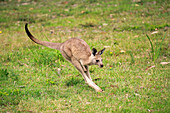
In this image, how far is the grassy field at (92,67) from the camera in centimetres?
511

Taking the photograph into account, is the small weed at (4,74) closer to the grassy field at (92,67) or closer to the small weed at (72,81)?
the grassy field at (92,67)

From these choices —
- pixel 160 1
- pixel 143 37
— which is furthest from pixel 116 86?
pixel 160 1

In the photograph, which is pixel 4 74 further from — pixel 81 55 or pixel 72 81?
pixel 81 55

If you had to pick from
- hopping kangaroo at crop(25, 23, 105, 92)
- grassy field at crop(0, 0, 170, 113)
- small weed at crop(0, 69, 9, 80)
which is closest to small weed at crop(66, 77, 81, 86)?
grassy field at crop(0, 0, 170, 113)

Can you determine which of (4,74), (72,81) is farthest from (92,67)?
(4,74)

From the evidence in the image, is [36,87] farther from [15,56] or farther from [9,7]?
[9,7]

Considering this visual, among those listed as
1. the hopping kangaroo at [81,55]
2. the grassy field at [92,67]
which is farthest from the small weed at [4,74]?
the hopping kangaroo at [81,55]

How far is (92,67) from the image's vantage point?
7133 mm

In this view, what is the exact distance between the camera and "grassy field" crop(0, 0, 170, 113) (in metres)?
5.11

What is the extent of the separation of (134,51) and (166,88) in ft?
7.81

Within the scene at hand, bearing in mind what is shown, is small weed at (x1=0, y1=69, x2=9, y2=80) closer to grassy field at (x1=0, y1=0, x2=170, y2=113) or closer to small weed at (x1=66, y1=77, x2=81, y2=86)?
grassy field at (x1=0, y1=0, x2=170, y2=113)

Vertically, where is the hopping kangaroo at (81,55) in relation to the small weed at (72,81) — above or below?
above

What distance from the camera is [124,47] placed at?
8016 mm

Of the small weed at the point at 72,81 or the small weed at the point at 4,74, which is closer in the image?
the small weed at the point at 72,81
